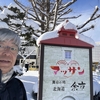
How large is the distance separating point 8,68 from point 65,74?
2789 mm

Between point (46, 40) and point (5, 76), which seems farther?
point (46, 40)

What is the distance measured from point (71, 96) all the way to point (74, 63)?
0.83 metres

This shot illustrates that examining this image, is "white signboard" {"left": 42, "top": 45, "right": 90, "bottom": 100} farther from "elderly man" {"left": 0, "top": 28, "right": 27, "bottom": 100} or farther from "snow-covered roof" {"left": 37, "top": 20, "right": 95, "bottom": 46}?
"elderly man" {"left": 0, "top": 28, "right": 27, "bottom": 100}

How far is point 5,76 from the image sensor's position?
1.01 metres

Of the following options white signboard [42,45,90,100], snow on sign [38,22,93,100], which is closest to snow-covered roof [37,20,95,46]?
snow on sign [38,22,93,100]

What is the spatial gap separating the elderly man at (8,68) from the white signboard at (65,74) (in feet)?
8.20

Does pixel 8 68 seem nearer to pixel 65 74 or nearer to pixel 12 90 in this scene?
pixel 12 90

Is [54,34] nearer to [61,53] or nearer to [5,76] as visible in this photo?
[61,53]

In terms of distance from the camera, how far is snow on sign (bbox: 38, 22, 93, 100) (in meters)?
3.56

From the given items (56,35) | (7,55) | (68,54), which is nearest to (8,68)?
(7,55)

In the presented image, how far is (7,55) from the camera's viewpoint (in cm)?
101

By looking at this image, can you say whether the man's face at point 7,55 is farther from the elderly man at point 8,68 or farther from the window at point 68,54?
the window at point 68,54

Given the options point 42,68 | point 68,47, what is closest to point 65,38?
point 68,47

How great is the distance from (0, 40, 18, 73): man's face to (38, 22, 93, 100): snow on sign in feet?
8.16
